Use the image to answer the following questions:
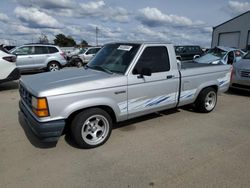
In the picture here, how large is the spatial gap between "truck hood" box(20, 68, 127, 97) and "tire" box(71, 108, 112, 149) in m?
0.43

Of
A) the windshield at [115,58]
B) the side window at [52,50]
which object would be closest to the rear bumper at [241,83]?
the windshield at [115,58]

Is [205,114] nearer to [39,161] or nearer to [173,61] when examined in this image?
[173,61]

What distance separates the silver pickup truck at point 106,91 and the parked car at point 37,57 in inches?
355

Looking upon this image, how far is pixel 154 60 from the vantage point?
4.48 metres

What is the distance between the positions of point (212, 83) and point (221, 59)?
6.24m

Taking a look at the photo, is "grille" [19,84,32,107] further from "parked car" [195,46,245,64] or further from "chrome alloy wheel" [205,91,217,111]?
"parked car" [195,46,245,64]

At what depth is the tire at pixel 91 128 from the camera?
3613 mm

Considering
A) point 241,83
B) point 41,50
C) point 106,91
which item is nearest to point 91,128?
point 106,91

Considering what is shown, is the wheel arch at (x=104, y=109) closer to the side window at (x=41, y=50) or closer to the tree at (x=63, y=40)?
the side window at (x=41, y=50)

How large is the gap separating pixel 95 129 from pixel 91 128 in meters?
0.08

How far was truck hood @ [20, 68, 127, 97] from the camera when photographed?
11.0 feet

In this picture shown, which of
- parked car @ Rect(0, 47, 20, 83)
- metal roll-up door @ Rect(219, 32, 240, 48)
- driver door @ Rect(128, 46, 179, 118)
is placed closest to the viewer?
driver door @ Rect(128, 46, 179, 118)

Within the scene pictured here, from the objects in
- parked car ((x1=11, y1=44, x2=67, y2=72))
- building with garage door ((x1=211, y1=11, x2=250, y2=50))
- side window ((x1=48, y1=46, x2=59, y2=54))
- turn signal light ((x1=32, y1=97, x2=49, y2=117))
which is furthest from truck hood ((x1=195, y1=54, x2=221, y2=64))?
building with garage door ((x1=211, y1=11, x2=250, y2=50))

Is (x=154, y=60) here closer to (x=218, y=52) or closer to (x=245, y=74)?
(x=245, y=74)
